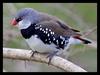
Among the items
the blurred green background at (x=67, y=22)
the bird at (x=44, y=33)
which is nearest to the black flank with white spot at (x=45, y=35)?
the bird at (x=44, y=33)

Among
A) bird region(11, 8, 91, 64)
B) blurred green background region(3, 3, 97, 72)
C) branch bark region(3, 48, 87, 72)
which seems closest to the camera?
branch bark region(3, 48, 87, 72)

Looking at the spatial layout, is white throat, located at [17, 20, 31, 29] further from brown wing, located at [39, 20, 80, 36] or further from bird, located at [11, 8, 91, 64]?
brown wing, located at [39, 20, 80, 36]

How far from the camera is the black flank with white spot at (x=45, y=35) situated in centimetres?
327

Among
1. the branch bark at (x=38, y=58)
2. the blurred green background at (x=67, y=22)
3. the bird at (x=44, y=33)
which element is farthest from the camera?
the blurred green background at (x=67, y=22)

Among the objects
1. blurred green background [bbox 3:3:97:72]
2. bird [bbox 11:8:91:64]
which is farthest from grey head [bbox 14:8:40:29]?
blurred green background [bbox 3:3:97:72]

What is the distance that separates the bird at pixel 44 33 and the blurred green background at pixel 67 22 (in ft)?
1.59

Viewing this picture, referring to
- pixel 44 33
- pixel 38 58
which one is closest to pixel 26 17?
pixel 44 33

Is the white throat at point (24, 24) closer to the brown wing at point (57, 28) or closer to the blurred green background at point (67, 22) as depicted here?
the brown wing at point (57, 28)

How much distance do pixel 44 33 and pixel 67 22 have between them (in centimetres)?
112

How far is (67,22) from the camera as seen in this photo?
4371 mm

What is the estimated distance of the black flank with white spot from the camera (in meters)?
3.27

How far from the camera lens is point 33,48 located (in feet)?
10.6

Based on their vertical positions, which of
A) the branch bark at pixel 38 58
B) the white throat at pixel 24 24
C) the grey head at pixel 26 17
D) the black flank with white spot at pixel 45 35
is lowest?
the branch bark at pixel 38 58

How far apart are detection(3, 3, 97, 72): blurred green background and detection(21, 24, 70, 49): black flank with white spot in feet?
1.74
